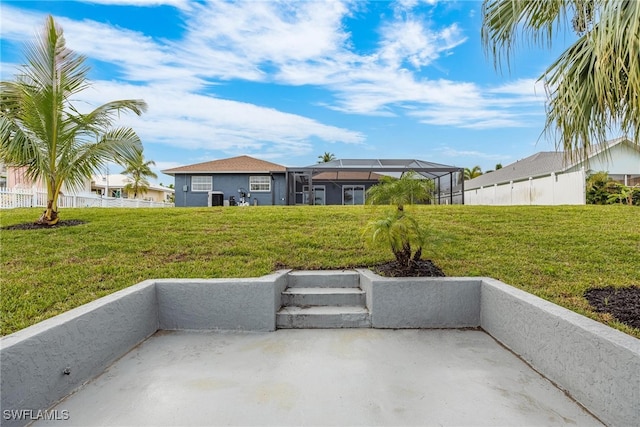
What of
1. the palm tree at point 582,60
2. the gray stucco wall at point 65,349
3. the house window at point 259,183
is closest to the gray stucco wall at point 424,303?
the palm tree at point 582,60

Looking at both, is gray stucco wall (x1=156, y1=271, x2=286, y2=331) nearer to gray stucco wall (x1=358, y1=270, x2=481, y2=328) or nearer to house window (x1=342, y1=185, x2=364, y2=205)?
gray stucco wall (x1=358, y1=270, x2=481, y2=328)

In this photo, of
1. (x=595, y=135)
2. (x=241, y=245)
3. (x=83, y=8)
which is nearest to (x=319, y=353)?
(x=241, y=245)

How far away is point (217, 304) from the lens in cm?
369

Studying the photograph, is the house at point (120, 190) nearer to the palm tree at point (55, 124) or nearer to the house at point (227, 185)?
the house at point (227, 185)

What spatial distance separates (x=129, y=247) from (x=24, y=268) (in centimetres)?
140

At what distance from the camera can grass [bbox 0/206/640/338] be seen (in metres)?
3.83

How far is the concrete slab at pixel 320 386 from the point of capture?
80.7 inches

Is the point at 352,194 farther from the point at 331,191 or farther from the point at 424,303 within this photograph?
the point at 424,303

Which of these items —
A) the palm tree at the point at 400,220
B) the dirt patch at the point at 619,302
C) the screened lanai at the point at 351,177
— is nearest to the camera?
the dirt patch at the point at 619,302

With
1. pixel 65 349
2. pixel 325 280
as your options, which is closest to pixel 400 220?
pixel 325 280

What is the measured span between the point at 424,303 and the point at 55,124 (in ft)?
25.9

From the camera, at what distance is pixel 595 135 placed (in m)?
3.19

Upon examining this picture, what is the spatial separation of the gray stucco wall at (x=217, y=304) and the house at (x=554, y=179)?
11765 mm

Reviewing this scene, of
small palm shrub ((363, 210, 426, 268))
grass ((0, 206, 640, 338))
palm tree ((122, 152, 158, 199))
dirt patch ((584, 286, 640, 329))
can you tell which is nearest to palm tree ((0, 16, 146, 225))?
grass ((0, 206, 640, 338))
